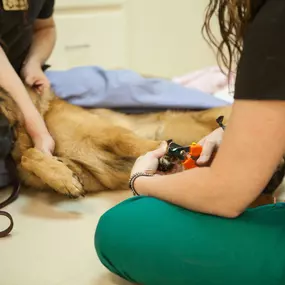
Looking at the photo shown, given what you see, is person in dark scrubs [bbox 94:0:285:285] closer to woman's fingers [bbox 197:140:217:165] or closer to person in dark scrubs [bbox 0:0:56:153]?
woman's fingers [bbox 197:140:217:165]

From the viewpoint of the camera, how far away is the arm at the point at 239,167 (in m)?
0.73

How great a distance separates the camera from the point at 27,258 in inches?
43.3

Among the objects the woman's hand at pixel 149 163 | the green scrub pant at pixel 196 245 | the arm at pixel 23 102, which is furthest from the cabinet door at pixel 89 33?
the green scrub pant at pixel 196 245

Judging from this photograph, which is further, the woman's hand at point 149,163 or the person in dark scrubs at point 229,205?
the woman's hand at point 149,163

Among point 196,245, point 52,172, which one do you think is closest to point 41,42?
point 52,172

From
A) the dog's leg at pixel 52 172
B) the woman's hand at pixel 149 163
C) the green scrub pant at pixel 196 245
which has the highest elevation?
the woman's hand at pixel 149 163

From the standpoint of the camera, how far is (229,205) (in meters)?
0.82

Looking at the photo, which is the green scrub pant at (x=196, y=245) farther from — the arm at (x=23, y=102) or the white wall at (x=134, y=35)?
the white wall at (x=134, y=35)

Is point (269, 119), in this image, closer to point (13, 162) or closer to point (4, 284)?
point (4, 284)

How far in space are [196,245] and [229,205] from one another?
0.09 metres

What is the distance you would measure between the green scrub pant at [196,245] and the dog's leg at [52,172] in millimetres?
363

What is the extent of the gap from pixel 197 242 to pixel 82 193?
0.48 metres

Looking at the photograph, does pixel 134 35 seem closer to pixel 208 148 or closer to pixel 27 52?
pixel 27 52

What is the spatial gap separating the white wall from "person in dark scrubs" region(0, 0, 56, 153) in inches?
28.0
